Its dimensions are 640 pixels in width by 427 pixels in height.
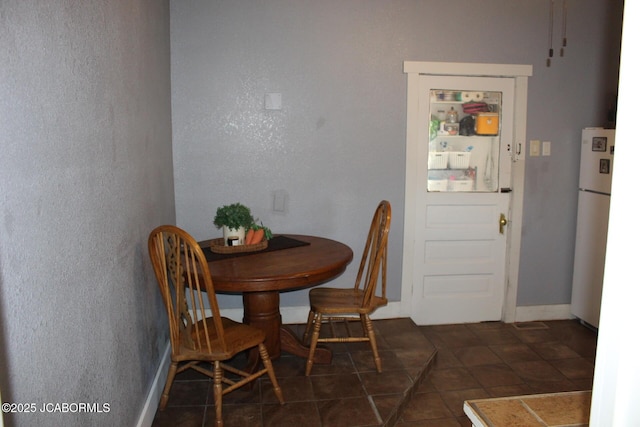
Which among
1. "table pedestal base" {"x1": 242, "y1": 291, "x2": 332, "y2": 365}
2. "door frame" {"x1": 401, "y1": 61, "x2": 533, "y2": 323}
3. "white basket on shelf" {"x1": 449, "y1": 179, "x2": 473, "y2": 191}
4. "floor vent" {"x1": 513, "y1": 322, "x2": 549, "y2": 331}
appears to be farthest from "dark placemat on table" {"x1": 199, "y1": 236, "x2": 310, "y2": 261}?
"floor vent" {"x1": 513, "y1": 322, "x2": 549, "y2": 331}

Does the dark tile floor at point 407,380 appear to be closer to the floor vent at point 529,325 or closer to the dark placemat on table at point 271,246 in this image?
the floor vent at point 529,325

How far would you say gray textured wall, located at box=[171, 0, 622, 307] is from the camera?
3.44 meters

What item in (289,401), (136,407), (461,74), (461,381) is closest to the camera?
(136,407)

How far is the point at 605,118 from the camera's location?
385cm

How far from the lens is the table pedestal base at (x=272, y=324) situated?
111 inches

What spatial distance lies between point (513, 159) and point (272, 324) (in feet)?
7.30

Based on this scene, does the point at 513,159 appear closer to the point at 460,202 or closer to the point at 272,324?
the point at 460,202

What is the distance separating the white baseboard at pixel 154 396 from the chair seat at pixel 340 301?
888 mm

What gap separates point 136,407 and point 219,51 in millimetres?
2301

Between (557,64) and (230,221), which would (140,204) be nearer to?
(230,221)

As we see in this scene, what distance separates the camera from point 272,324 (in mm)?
2871

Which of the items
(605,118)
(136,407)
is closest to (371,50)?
(605,118)

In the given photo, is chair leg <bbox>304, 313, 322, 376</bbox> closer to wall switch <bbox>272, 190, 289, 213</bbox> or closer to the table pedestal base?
the table pedestal base

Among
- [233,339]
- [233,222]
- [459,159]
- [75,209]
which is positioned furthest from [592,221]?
[75,209]
